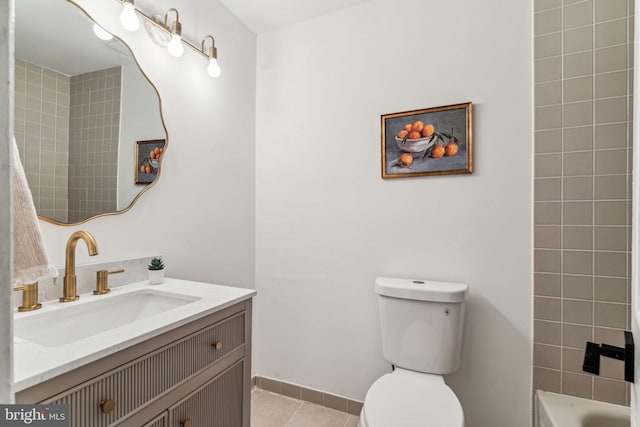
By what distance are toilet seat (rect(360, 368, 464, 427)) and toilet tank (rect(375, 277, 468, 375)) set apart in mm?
91

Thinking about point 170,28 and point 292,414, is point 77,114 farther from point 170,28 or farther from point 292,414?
point 292,414

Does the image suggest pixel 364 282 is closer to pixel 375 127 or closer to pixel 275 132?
pixel 375 127

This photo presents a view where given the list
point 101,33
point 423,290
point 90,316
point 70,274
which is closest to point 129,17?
point 101,33

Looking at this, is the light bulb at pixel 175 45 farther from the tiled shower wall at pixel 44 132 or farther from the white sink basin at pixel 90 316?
the white sink basin at pixel 90 316

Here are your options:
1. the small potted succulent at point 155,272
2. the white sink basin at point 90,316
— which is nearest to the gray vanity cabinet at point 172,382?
the white sink basin at point 90,316

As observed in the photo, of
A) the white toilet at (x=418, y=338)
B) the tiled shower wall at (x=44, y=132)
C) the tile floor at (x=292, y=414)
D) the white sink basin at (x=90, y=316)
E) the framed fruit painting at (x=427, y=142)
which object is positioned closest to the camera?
the white sink basin at (x=90, y=316)

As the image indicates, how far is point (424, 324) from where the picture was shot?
1503mm

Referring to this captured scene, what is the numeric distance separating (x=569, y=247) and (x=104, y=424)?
1802 mm

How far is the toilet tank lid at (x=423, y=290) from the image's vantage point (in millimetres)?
1465

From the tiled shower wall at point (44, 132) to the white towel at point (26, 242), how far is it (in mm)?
650

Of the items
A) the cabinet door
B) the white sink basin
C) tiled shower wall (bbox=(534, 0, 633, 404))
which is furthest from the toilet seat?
the white sink basin

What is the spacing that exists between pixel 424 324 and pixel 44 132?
67.2 inches

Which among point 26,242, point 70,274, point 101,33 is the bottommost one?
point 70,274

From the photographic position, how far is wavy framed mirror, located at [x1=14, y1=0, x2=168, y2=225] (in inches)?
41.8
